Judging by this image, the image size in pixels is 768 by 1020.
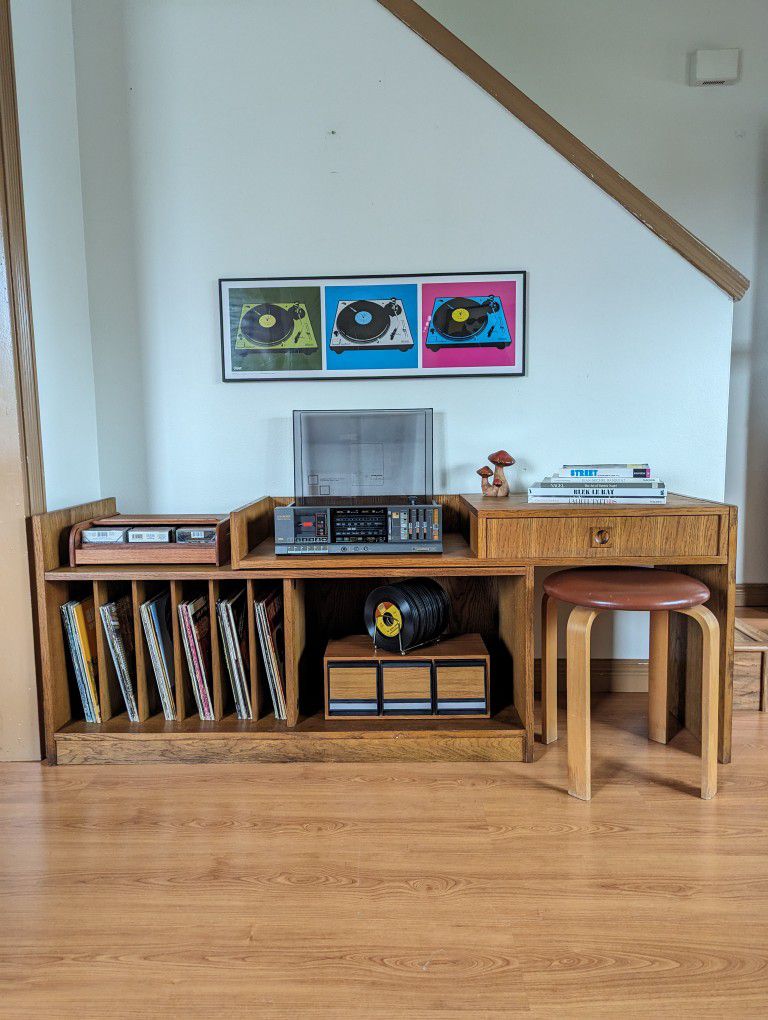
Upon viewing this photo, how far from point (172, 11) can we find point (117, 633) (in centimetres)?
203

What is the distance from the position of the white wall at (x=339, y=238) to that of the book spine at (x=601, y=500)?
37cm

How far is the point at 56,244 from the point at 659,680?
234cm

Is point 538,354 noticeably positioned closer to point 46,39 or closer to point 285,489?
point 285,489

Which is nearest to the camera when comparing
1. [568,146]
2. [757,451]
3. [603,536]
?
[603,536]

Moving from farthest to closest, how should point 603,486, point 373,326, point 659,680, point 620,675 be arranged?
point 620,675 < point 373,326 < point 659,680 < point 603,486

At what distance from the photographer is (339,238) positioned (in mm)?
2332

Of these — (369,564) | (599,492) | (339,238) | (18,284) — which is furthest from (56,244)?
(599,492)

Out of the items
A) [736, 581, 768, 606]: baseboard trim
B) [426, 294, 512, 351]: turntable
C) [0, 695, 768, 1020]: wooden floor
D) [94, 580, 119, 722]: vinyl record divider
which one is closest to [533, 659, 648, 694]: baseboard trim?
[0, 695, 768, 1020]: wooden floor

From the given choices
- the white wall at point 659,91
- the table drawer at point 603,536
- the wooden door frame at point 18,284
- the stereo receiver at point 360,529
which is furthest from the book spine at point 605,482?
the white wall at point 659,91

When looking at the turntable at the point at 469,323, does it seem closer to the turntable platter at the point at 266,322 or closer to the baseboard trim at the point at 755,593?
the turntable platter at the point at 266,322

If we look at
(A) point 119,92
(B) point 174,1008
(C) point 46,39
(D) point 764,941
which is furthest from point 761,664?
(C) point 46,39

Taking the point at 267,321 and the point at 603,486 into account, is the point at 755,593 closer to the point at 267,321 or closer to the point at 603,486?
the point at 603,486

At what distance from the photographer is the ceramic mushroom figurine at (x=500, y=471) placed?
226 centimetres

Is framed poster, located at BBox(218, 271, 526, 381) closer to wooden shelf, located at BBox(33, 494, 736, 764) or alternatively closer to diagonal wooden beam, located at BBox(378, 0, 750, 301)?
diagonal wooden beam, located at BBox(378, 0, 750, 301)
